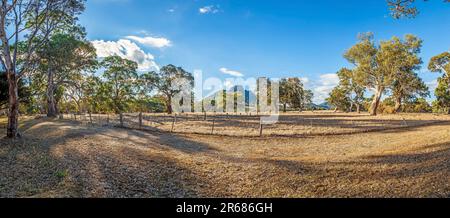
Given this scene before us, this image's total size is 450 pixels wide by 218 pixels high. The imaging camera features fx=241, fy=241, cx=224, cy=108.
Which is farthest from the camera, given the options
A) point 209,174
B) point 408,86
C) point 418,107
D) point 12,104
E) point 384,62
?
point 418,107

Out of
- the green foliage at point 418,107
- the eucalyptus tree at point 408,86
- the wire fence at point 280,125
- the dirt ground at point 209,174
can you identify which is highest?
the eucalyptus tree at point 408,86

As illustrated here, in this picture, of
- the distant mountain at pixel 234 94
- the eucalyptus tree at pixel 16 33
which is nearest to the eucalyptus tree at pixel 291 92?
the distant mountain at pixel 234 94

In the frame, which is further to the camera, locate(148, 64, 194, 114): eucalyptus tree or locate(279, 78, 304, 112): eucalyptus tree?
locate(279, 78, 304, 112): eucalyptus tree

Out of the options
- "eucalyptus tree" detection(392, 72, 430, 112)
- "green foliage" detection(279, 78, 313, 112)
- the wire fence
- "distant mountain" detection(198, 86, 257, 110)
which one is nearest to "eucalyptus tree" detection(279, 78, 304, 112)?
"green foliage" detection(279, 78, 313, 112)

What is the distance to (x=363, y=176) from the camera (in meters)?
8.22

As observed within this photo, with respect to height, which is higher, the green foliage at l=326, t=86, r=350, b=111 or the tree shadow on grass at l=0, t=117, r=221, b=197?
the green foliage at l=326, t=86, r=350, b=111

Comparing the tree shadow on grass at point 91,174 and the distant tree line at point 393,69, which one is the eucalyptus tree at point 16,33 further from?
the distant tree line at point 393,69

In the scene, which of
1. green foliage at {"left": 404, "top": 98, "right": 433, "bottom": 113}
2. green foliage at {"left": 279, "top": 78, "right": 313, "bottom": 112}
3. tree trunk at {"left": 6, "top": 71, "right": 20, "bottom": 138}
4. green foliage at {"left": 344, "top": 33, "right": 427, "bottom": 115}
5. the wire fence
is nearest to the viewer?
tree trunk at {"left": 6, "top": 71, "right": 20, "bottom": 138}

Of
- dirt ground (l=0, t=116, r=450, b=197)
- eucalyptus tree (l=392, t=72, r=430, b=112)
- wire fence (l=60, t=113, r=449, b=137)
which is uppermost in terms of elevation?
eucalyptus tree (l=392, t=72, r=430, b=112)

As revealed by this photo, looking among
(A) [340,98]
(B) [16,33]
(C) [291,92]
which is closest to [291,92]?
(C) [291,92]

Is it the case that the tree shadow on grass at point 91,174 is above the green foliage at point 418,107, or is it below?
below

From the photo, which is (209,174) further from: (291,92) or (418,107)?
(291,92)

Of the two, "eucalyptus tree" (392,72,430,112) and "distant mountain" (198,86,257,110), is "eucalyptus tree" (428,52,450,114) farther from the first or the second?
"distant mountain" (198,86,257,110)
